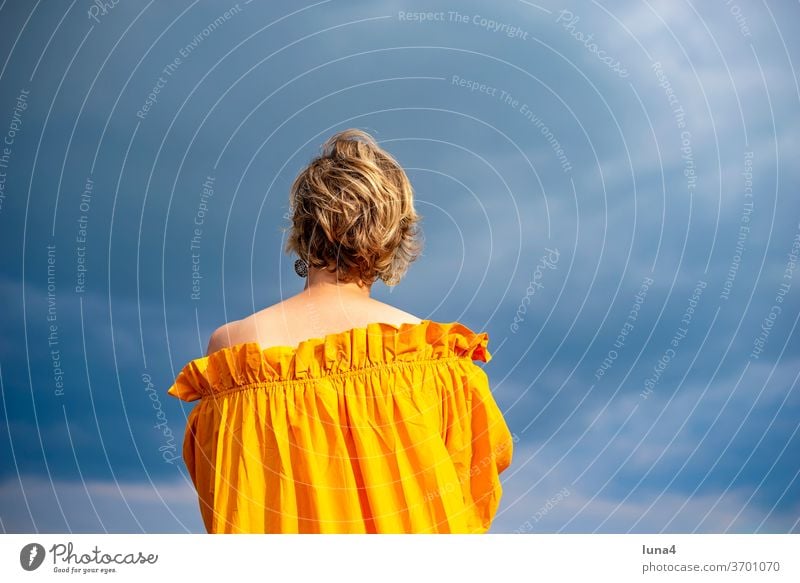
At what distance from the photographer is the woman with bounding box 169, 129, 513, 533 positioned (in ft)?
7.83

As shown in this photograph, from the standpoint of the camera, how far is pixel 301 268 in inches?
106

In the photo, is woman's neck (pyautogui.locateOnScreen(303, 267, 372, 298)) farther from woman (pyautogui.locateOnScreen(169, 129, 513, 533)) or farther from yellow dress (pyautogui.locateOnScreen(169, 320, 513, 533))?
yellow dress (pyautogui.locateOnScreen(169, 320, 513, 533))

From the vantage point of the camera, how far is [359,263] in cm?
262

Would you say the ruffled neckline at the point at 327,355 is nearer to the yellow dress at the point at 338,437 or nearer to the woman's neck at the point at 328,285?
the yellow dress at the point at 338,437

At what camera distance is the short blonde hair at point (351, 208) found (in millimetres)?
2570
